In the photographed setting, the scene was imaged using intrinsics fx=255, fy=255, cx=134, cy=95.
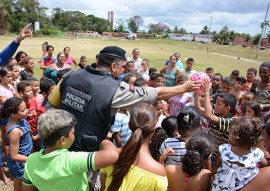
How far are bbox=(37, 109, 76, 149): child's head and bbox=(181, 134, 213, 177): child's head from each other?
1.17m

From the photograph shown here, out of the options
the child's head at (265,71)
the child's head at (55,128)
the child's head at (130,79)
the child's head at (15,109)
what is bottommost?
the child's head at (15,109)

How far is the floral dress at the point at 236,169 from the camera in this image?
94.0 inches

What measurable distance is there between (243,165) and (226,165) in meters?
0.17

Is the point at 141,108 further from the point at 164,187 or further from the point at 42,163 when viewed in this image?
the point at 42,163

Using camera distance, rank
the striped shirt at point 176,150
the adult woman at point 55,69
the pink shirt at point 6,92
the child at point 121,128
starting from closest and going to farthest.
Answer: the striped shirt at point 176,150, the child at point 121,128, the pink shirt at point 6,92, the adult woman at point 55,69

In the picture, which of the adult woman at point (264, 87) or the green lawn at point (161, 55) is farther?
the green lawn at point (161, 55)

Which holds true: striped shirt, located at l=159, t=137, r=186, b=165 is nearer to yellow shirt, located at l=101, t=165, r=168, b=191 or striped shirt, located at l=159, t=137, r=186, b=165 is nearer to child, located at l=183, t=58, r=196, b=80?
yellow shirt, located at l=101, t=165, r=168, b=191

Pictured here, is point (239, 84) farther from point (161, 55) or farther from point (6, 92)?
point (161, 55)

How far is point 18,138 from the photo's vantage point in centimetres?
322

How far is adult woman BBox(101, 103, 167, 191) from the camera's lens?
203 cm

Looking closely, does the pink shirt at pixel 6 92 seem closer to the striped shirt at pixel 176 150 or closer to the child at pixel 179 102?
the child at pixel 179 102

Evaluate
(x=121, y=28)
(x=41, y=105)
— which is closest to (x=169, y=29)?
(x=121, y=28)

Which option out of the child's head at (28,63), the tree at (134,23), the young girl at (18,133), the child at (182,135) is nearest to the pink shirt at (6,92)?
the young girl at (18,133)

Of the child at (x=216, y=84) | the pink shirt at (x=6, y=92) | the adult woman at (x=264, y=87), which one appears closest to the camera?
the pink shirt at (x=6, y=92)
